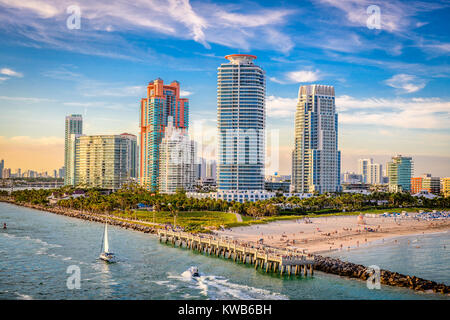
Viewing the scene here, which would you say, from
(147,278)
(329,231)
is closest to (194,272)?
(147,278)

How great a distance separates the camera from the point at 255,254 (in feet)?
240

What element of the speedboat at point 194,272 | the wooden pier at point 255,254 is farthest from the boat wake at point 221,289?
the wooden pier at point 255,254

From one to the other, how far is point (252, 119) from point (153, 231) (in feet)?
253

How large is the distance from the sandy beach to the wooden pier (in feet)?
33.8

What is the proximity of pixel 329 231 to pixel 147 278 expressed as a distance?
64991mm

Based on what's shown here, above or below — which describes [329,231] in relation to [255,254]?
below

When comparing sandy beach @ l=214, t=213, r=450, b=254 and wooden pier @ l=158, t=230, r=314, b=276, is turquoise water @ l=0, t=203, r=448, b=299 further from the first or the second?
sandy beach @ l=214, t=213, r=450, b=254

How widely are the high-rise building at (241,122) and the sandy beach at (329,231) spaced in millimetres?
40526

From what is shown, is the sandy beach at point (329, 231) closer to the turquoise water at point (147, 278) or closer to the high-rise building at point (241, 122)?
the turquoise water at point (147, 278)

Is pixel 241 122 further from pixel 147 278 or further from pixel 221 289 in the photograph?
pixel 221 289


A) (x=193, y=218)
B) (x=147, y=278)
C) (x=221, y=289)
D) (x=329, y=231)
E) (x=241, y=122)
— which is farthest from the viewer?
(x=241, y=122)

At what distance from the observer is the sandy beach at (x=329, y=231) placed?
312ft

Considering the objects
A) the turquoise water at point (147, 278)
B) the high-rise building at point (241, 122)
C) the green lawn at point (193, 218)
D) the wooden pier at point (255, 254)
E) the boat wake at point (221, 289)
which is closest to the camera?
the boat wake at point (221, 289)

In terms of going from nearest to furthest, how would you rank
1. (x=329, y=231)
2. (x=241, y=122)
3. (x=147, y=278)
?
(x=147, y=278), (x=329, y=231), (x=241, y=122)
